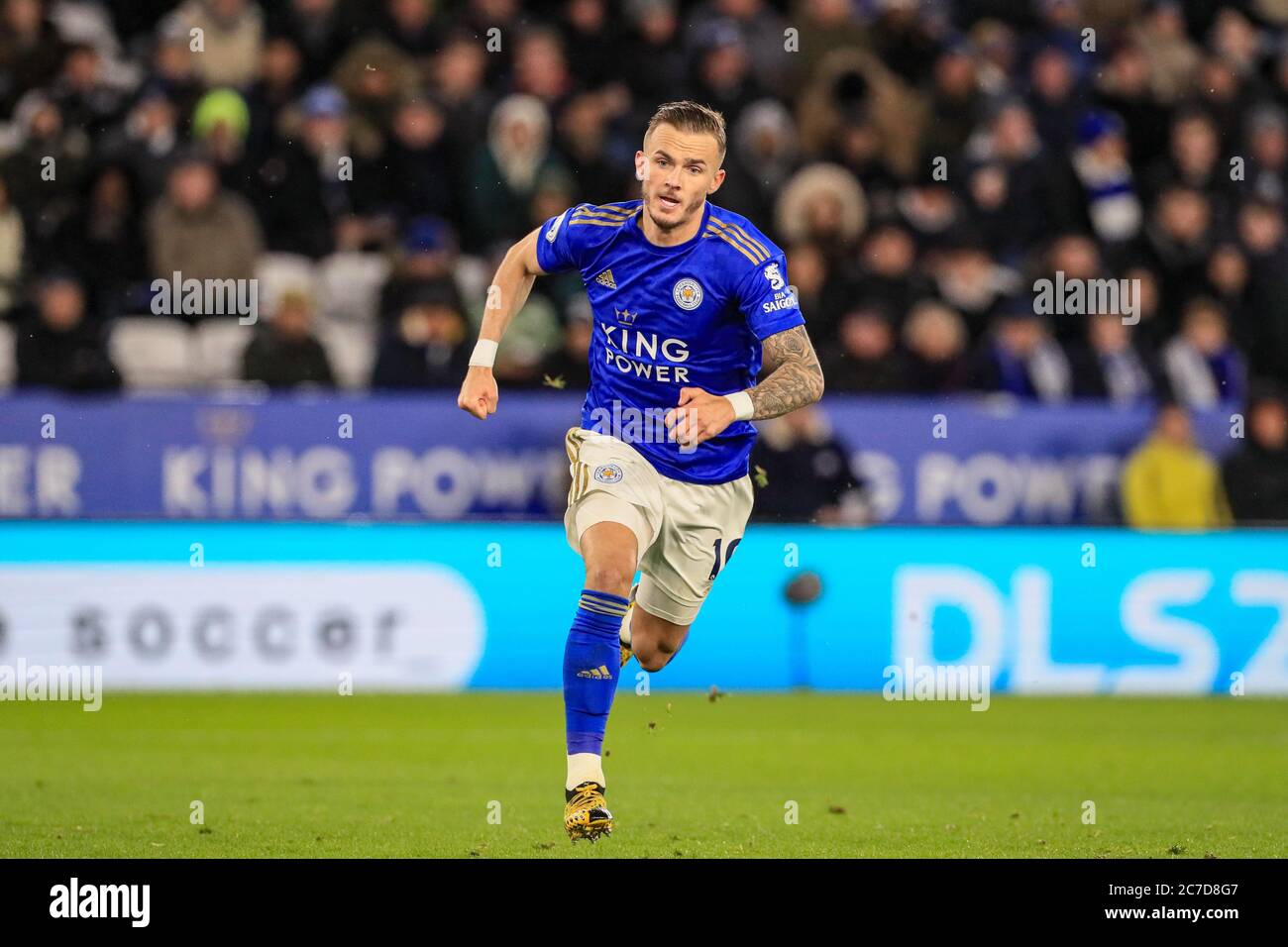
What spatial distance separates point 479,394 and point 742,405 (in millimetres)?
950

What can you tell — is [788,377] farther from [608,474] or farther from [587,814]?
[587,814]

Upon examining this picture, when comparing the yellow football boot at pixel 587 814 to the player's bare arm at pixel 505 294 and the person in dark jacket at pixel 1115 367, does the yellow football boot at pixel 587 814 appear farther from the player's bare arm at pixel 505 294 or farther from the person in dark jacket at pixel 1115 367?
the person in dark jacket at pixel 1115 367

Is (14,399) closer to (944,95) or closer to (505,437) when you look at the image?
(505,437)

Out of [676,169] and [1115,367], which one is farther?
[1115,367]

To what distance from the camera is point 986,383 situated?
49.3ft

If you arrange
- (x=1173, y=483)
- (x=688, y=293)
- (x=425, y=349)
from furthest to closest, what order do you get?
1. (x=1173, y=483)
2. (x=425, y=349)
3. (x=688, y=293)

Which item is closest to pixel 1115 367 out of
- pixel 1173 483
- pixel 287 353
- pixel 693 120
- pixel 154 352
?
pixel 1173 483

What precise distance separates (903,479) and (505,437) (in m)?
2.84

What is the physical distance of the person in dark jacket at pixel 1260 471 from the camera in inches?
582

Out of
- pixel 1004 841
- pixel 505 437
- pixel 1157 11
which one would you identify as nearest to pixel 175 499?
pixel 505 437

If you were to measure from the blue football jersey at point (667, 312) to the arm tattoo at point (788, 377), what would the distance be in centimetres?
6

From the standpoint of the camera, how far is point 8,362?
14172 mm

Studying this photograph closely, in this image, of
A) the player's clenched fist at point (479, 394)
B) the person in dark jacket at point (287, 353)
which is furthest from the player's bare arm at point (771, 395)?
the person in dark jacket at point (287, 353)

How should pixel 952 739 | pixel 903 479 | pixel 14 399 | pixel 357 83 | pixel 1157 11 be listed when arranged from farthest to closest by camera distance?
pixel 1157 11, pixel 357 83, pixel 903 479, pixel 14 399, pixel 952 739
